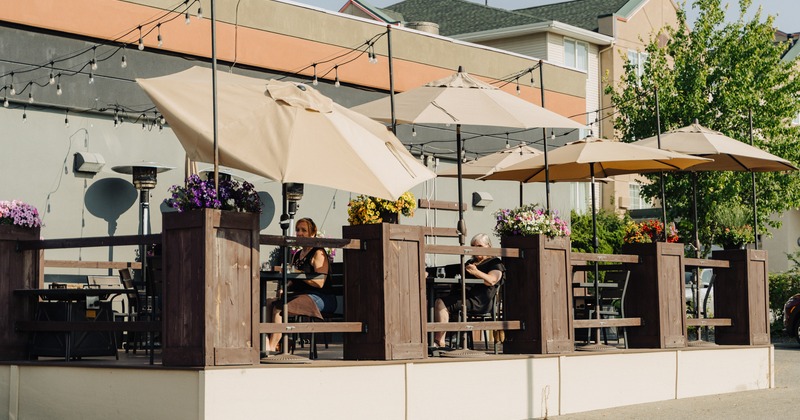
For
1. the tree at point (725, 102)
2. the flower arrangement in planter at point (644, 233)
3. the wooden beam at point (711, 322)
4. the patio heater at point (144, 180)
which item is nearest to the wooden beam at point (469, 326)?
the wooden beam at point (711, 322)

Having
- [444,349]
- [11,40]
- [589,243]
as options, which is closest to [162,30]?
[11,40]

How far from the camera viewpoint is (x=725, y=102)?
3036 centimetres

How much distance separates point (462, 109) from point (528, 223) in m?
1.26

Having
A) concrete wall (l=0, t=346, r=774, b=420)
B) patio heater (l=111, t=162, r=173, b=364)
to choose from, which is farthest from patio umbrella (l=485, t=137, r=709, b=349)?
patio heater (l=111, t=162, r=173, b=364)

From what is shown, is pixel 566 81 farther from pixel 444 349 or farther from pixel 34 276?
pixel 34 276

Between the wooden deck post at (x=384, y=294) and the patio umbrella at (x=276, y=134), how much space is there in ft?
1.90

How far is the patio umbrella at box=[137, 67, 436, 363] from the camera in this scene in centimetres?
889

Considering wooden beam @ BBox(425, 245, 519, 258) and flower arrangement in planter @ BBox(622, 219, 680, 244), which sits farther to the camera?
flower arrangement in planter @ BBox(622, 219, 680, 244)

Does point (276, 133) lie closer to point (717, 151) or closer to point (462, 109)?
point (462, 109)

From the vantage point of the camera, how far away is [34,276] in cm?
1028

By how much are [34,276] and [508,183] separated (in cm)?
1610

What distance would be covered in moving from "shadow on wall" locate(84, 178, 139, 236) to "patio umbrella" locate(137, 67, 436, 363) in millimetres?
8224

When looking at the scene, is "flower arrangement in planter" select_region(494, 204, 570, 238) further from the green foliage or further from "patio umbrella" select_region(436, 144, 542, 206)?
the green foliage

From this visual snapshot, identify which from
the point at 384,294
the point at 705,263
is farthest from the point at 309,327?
the point at 705,263
